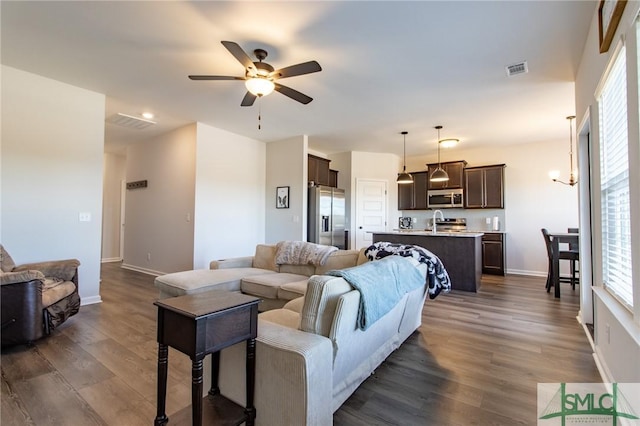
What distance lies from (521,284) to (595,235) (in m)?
3.14

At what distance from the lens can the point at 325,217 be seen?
605 centimetres

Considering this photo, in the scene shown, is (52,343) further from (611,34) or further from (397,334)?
(611,34)

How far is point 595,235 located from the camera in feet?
8.32

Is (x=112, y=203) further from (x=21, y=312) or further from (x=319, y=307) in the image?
(x=319, y=307)

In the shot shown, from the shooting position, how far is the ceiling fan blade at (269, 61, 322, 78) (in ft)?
8.17

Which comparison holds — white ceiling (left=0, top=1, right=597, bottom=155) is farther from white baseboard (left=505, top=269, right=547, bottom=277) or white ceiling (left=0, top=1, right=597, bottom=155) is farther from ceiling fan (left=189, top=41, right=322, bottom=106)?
white baseboard (left=505, top=269, right=547, bottom=277)

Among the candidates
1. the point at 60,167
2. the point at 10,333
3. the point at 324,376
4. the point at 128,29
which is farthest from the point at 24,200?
the point at 324,376

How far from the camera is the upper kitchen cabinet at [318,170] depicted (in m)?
6.21

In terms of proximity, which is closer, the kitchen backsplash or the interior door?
the kitchen backsplash

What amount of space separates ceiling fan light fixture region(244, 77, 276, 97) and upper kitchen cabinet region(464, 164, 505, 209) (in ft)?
17.7

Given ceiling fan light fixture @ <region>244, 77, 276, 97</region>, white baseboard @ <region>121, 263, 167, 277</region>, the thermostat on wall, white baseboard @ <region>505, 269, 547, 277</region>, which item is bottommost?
white baseboard @ <region>505, 269, 547, 277</region>

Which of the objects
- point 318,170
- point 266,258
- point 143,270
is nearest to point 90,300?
point 143,270

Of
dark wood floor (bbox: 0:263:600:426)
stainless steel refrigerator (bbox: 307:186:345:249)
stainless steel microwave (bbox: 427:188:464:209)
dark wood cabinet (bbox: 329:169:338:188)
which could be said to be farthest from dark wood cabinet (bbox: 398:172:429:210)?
dark wood floor (bbox: 0:263:600:426)

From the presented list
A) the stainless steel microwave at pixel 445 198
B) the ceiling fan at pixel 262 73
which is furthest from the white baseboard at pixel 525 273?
the ceiling fan at pixel 262 73
